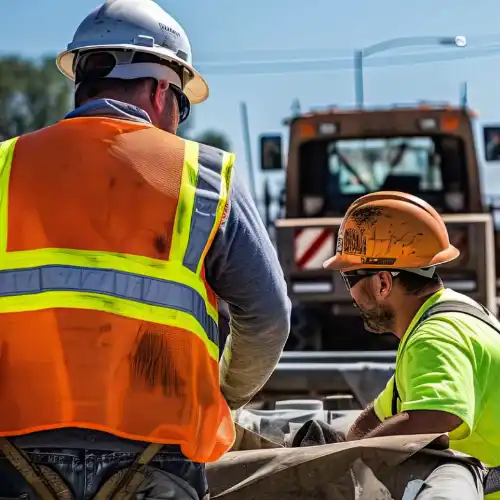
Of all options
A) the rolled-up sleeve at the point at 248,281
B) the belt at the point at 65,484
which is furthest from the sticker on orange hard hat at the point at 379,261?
the belt at the point at 65,484

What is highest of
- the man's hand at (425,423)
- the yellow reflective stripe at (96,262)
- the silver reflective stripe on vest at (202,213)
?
the silver reflective stripe on vest at (202,213)

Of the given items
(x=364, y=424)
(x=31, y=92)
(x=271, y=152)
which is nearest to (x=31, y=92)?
(x=31, y=92)

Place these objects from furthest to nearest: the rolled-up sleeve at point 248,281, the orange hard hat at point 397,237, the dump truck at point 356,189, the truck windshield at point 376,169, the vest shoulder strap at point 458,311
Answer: the truck windshield at point 376,169, the dump truck at point 356,189, the orange hard hat at point 397,237, the vest shoulder strap at point 458,311, the rolled-up sleeve at point 248,281

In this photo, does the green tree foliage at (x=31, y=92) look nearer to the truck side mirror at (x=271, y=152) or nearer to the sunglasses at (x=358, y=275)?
the truck side mirror at (x=271, y=152)

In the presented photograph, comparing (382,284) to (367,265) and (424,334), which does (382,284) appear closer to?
(367,265)

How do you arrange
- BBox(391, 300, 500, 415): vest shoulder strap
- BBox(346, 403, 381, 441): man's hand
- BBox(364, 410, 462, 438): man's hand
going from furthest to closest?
BBox(346, 403, 381, 441): man's hand < BBox(391, 300, 500, 415): vest shoulder strap < BBox(364, 410, 462, 438): man's hand

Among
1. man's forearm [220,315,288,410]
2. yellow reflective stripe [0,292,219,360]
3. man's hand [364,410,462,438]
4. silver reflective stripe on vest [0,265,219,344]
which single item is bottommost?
man's hand [364,410,462,438]

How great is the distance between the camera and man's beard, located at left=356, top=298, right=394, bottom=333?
3531mm

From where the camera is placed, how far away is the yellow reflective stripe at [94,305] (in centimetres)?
236

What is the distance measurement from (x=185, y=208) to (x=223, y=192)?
0.10 metres

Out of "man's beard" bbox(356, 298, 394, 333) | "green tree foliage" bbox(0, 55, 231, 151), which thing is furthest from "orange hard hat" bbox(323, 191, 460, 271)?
"green tree foliage" bbox(0, 55, 231, 151)

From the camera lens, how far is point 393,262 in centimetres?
344

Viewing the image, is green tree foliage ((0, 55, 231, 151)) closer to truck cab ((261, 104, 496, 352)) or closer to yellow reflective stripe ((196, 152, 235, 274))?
truck cab ((261, 104, 496, 352))

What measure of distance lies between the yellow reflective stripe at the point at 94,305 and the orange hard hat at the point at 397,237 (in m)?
1.20
